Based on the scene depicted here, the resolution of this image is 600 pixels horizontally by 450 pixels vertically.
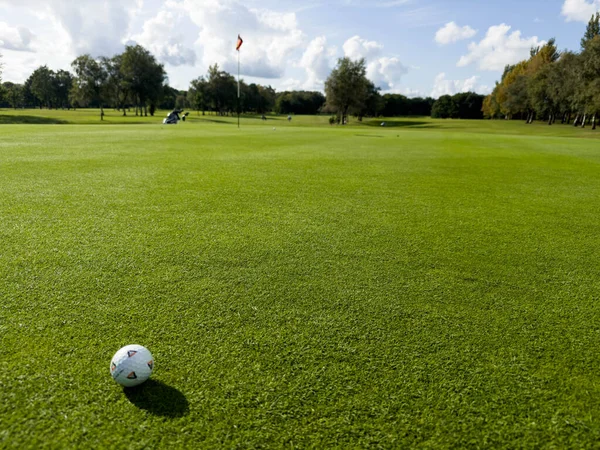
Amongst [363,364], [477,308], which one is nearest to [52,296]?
[363,364]

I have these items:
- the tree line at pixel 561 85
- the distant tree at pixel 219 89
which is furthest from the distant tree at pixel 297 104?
the tree line at pixel 561 85

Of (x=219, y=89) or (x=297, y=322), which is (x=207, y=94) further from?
(x=297, y=322)

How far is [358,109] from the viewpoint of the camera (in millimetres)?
64500

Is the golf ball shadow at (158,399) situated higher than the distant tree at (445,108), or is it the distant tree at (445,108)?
the distant tree at (445,108)

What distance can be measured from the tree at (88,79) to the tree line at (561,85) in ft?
204

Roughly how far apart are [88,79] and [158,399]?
65.5m

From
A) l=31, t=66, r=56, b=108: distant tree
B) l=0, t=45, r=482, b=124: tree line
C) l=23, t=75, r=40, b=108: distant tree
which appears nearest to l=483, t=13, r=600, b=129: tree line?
l=0, t=45, r=482, b=124: tree line

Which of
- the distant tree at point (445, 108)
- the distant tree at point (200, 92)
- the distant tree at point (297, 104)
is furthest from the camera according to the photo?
the distant tree at point (297, 104)

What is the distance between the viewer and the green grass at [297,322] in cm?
193

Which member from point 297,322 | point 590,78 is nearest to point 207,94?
point 590,78

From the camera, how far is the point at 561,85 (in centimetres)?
5300

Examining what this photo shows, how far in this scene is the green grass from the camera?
193cm

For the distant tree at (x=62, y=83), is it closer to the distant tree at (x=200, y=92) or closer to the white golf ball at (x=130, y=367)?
the distant tree at (x=200, y=92)

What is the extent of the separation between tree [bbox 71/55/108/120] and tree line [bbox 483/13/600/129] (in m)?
62.2
